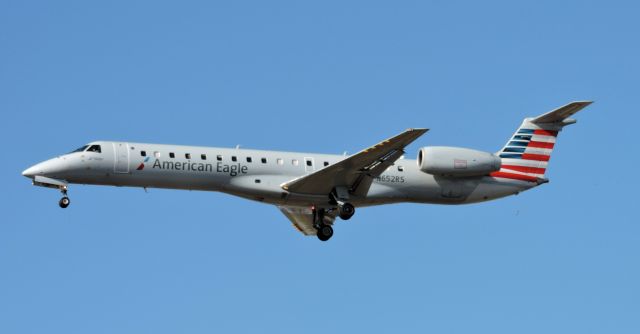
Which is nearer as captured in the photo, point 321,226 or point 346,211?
point 346,211

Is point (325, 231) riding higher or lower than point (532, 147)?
lower

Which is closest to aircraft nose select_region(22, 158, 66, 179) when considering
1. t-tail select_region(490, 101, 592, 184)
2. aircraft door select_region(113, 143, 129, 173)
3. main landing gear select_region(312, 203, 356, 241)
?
aircraft door select_region(113, 143, 129, 173)

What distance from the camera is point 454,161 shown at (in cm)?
3816

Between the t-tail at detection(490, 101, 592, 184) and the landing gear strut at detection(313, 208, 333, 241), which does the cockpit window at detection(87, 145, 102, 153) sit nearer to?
the landing gear strut at detection(313, 208, 333, 241)

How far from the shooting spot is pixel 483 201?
1559 inches

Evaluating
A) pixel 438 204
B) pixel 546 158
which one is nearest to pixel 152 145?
pixel 438 204

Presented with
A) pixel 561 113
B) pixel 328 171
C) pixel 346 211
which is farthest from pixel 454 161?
pixel 328 171

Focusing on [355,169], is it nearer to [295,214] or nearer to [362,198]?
[362,198]

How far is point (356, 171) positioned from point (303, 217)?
450 cm

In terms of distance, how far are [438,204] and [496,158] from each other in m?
2.44

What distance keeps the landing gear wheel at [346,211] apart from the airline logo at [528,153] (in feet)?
18.6

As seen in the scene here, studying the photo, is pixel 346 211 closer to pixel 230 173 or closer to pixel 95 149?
pixel 230 173

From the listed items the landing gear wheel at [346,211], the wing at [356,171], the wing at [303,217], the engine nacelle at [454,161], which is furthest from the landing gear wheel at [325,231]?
the engine nacelle at [454,161]

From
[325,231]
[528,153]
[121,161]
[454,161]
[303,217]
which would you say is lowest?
[325,231]
